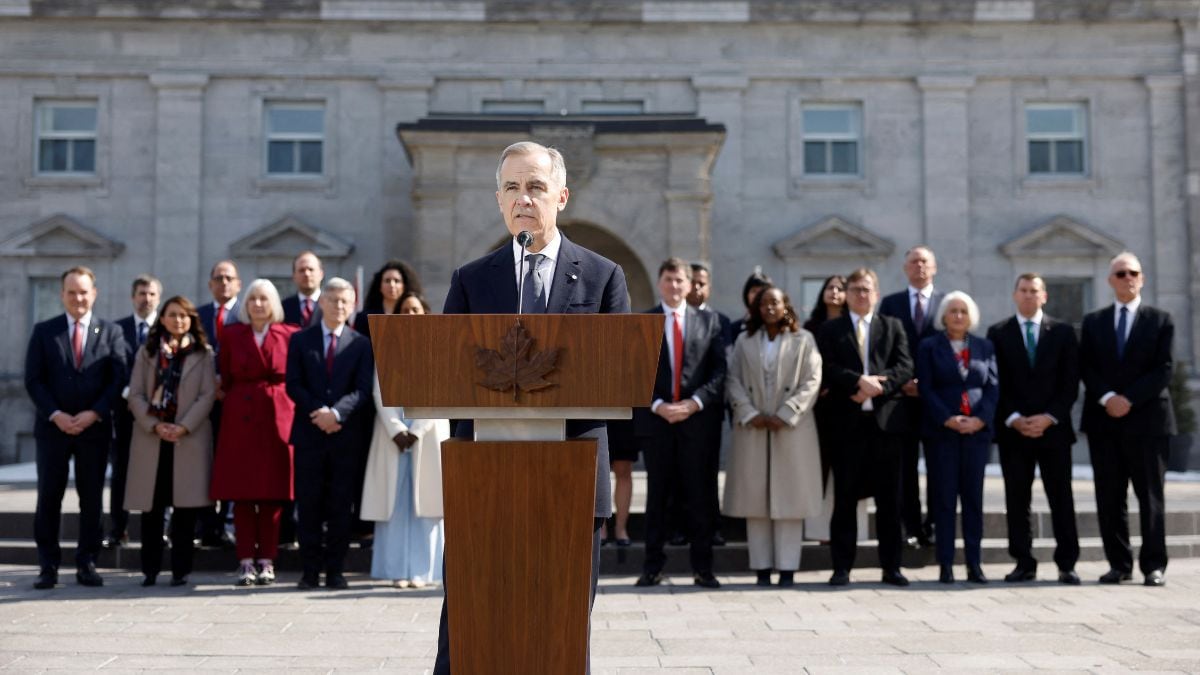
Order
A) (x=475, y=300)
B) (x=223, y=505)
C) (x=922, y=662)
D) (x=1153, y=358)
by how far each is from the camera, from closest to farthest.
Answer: (x=475, y=300)
(x=922, y=662)
(x=1153, y=358)
(x=223, y=505)

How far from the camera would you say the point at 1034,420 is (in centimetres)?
1016

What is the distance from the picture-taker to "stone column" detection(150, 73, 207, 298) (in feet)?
81.2

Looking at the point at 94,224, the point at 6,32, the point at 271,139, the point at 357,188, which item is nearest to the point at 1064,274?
the point at 357,188

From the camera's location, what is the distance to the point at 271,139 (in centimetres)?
2506

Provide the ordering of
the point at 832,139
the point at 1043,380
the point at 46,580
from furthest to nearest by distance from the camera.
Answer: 1. the point at 832,139
2. the point at 1043,380
3. the point at 46,580

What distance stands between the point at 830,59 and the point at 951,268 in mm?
4947

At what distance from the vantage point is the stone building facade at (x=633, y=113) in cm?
2478

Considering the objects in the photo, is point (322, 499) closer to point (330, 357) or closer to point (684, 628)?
point (330, 357)

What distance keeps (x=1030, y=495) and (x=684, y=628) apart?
3999 mm

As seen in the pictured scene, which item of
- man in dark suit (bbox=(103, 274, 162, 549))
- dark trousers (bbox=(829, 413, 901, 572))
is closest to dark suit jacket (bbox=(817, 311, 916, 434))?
dark trousers (bbox=(829, 413, 901, 572))

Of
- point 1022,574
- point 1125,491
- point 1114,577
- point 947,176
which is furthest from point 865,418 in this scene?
point 947,176

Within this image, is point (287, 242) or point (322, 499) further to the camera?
point (287, 242)

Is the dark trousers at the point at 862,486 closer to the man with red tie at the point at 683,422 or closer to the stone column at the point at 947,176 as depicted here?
the man with red tie at the point at 683,422

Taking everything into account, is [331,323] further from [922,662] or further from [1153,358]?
[1153,358]
